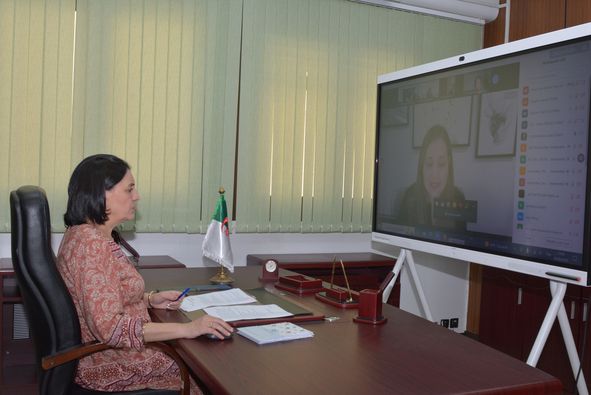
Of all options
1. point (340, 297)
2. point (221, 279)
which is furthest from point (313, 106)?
point (340, 297)

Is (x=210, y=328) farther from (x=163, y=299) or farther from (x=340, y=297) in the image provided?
(x=340, y=297)

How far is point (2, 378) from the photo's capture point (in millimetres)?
3092

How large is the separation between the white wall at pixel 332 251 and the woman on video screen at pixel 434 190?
1.01 meters

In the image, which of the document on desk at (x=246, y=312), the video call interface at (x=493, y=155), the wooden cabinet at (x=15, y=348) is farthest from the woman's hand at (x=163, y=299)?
Result: the video call interface at (x=493, y=155)

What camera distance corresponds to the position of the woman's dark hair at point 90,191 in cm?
191

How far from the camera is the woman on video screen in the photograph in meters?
3.11

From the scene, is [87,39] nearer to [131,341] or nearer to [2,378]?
[2,378]

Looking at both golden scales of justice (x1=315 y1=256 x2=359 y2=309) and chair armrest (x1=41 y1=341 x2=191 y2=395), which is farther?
golden scales of justice (x1=315 y1=256 x2=359 y2=309)

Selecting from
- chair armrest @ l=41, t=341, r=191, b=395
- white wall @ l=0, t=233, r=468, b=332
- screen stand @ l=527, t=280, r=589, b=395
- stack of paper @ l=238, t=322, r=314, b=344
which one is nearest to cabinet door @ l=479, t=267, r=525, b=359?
white wall @ l=0, t=233, r=468, b=332

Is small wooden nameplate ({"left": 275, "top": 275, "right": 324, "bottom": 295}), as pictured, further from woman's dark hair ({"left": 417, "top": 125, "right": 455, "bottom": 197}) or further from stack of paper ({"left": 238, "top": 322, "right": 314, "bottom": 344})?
woman's dark hair ({"left": 417, "top": 125, "right": 455, "bottom": 197})

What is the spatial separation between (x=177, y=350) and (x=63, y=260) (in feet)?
1.58

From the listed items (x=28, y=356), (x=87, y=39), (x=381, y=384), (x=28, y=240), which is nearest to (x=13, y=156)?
(x=87, y=39)

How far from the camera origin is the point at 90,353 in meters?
1.80

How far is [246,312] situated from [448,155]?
1.65m
